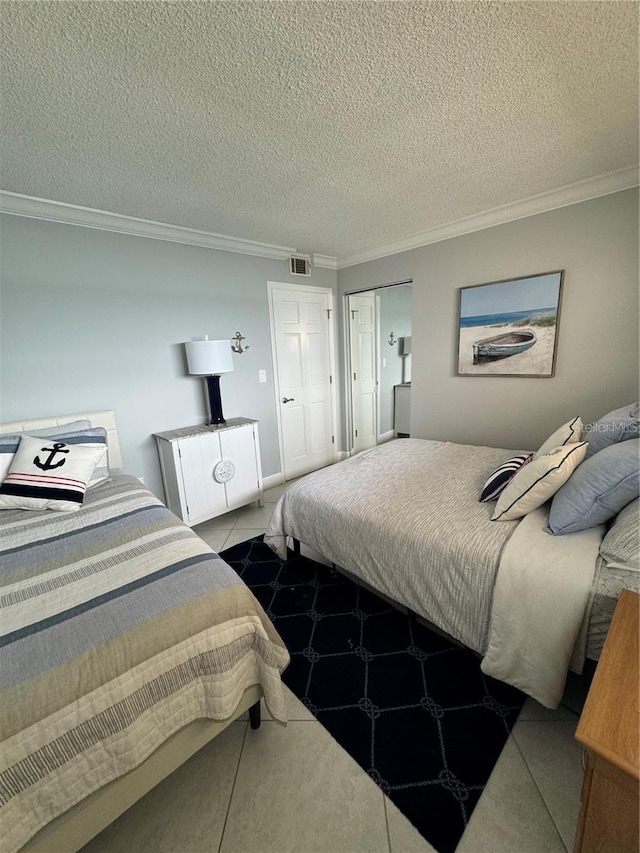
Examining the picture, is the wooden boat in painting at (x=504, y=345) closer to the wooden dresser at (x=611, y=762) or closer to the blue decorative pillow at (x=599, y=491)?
the blue decorative pillow at (x=599, y=491)

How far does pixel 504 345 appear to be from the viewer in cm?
279

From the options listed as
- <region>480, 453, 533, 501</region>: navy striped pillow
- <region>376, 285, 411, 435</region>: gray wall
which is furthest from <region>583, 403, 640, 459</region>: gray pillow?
<region>376, 285, 411, 435</region>: gray wall

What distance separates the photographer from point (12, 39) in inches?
42.9

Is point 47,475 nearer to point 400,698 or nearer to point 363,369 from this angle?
point 400,698

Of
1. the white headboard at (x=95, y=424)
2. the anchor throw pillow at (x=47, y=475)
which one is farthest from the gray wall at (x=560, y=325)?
the anchor throw pillow at (x=47, y=475)

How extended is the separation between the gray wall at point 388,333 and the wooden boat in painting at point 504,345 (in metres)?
1.89

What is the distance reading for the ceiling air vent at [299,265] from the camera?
3564 mm

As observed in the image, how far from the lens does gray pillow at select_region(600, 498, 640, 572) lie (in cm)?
110

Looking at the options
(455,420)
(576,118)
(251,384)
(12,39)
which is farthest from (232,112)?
(455,420)

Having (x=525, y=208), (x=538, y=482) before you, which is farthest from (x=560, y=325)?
(x=538, y=482)

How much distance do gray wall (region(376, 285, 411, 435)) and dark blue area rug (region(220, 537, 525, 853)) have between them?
3.31m

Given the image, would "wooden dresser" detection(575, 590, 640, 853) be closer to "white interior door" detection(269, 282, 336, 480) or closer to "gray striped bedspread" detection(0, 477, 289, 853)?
"gray striped bedspread" detection(0, 477, 289, 853)

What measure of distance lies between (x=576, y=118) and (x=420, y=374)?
2003 mm

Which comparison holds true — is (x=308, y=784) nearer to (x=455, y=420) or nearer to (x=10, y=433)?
(x=10, y=433)
